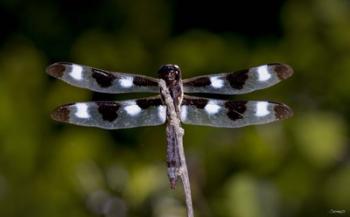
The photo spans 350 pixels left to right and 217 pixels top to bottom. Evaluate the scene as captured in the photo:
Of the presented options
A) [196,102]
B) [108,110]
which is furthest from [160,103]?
[108,110]

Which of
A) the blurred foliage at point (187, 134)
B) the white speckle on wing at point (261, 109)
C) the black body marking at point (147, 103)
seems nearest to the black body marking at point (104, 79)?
the black body marking at point (147, 103)

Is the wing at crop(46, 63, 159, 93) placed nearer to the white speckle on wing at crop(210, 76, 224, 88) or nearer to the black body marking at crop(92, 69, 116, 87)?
the black body marking at crop(92, 69, 116, 87)

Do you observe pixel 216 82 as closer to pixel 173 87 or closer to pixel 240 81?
pixel 240 81

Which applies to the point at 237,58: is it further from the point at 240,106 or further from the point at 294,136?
the point at 240,106

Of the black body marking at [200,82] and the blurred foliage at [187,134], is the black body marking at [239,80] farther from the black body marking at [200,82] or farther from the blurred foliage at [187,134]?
the blurred foliage at [187,134]

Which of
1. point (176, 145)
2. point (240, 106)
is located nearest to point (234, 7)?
point (240, 106)

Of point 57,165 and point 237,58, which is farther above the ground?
point 237,58

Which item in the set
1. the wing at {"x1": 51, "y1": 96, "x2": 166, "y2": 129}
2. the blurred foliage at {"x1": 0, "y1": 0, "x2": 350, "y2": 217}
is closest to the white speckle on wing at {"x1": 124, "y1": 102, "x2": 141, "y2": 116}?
the wing at {"x1": 51, "y1": 96, "x2": 166, "y2": 129}
